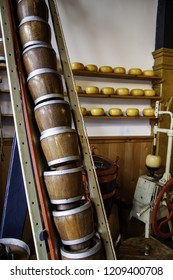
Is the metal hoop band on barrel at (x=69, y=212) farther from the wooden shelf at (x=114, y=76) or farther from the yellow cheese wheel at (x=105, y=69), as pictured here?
the yellow cheese wheel at (x=105, y=69)

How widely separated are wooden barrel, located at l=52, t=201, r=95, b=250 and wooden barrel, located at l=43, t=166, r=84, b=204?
5 cm

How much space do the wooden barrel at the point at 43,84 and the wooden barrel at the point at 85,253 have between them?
67 centimetres

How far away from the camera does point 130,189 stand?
7.95 ft

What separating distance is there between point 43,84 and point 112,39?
1.58m

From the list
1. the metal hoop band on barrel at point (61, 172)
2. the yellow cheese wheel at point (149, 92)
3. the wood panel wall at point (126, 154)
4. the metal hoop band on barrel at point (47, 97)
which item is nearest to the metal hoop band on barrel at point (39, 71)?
the metal hoop band on barrel at point (47, 97)

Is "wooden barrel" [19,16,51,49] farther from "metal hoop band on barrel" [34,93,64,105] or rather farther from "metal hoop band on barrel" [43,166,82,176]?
"metal hoop band on barrel" [43,166,82,176]

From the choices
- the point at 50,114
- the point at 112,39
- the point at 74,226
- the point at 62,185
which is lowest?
the point at 74,226

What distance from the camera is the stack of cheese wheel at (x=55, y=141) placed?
2.98 ft

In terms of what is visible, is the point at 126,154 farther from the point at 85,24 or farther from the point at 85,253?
the point at 85,253

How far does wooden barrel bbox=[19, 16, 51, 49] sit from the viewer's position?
3.29 feet

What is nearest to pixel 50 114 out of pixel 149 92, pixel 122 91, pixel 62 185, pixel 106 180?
pixel 62 185

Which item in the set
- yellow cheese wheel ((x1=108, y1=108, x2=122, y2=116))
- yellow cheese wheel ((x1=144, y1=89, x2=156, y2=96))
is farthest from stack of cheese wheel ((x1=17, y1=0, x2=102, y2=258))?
yellow cheese wheel ((x1=144, y1=89, x2=156, y2=96))

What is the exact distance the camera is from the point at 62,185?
903 mm

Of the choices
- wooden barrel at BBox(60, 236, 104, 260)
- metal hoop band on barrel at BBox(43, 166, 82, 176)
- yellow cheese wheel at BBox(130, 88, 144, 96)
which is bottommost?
wooden barrel at BBox(60, 236, 104, 260)
